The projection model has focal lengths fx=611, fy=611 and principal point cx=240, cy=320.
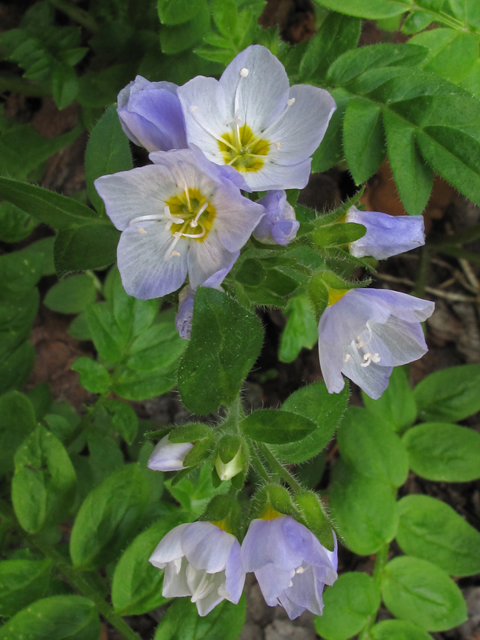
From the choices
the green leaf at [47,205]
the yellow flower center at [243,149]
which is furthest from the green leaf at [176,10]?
the green leaf at [47,205]

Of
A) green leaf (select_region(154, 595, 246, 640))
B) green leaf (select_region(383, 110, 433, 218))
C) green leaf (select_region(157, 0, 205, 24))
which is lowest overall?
green leaf (select_region(154, 595, 246, 640))

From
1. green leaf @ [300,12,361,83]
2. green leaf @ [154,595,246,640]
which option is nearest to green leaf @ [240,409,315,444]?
green leaf @ [154,595,246,640]

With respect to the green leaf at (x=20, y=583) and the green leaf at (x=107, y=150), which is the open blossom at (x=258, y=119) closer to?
the green leaf at (x=107, y=150)

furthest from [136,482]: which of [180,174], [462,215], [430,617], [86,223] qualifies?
[462,215]

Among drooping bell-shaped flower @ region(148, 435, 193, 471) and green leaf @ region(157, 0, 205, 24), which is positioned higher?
green leaf @ region(157, 0, 205, 24)

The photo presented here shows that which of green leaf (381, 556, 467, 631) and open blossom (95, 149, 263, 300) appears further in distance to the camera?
green leaf (381, 556, 467, 631)

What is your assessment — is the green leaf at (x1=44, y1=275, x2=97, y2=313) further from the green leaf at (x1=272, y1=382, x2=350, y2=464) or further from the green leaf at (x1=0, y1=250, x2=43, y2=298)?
the green leaf at (x1=272, y1=382, x2=350, y2=464)
